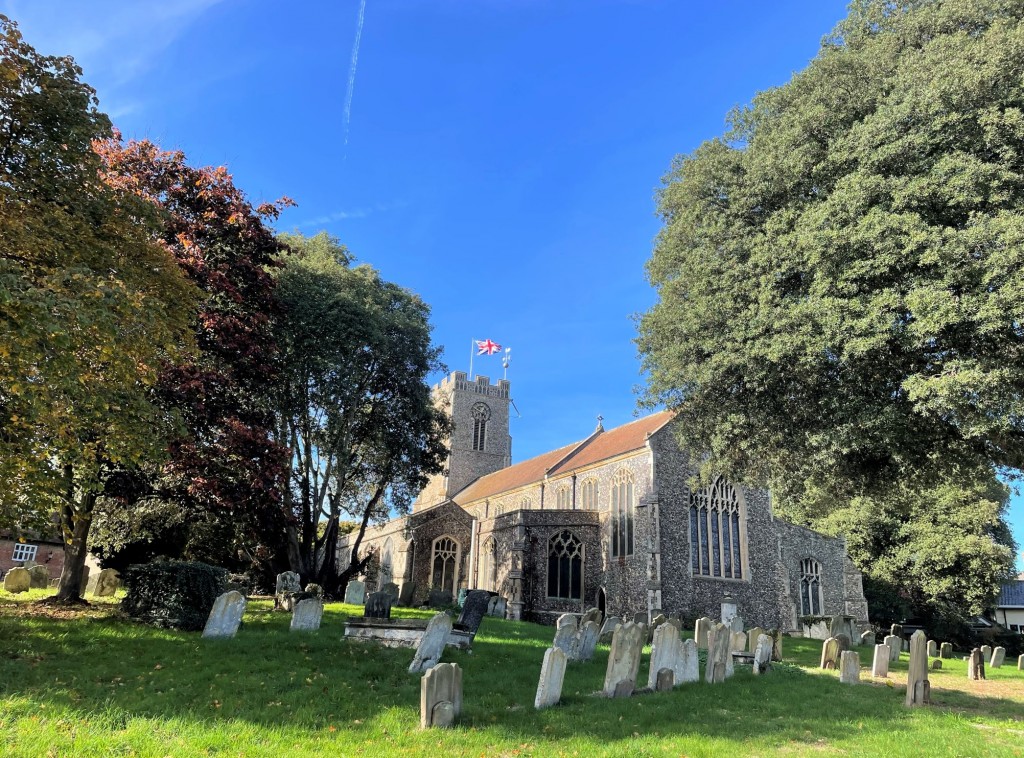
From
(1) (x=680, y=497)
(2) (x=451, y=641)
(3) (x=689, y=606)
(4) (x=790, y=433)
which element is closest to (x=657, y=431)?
(1) (x=680, y=497)

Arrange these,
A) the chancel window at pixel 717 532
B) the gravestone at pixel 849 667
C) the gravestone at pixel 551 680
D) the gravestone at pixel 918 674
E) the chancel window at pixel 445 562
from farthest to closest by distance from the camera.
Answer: the chancel window at pixel 445 562 → the chancel window at pixel 717 532 → the gravestone at pixel 849 667 → the gravestone at pixel 918 674 → the gravestone at pixel 551 680

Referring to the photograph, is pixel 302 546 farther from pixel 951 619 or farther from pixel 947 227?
pixel 951 619

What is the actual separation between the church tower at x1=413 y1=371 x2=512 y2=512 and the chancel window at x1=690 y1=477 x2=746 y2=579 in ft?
79.4

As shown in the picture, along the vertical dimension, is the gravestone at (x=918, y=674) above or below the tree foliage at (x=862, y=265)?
below

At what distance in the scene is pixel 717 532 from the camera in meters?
27.3

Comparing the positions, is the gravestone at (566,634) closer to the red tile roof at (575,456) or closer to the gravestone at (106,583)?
the gravestone at (106,583)

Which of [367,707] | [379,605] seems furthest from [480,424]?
[367,707]

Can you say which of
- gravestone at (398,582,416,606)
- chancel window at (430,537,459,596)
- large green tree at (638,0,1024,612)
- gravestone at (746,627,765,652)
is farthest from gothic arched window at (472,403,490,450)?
gravestone at (746,627,765,652)

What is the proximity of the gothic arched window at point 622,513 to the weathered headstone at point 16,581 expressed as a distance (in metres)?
19.9

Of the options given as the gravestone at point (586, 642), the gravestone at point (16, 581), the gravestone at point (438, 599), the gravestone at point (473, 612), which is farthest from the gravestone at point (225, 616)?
the gravestone at point (438, 599)

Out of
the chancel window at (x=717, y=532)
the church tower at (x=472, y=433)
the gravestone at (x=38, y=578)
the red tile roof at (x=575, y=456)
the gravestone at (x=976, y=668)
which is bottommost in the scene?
the gravestone at (x=976, y=668)

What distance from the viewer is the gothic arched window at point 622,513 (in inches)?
1037

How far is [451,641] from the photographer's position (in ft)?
36.8

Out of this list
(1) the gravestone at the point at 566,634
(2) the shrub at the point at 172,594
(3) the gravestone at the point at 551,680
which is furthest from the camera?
(2) the shrub at the point at 172,594
